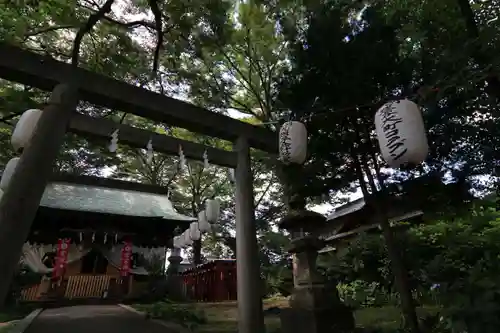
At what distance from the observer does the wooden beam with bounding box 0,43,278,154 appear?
13.4ft

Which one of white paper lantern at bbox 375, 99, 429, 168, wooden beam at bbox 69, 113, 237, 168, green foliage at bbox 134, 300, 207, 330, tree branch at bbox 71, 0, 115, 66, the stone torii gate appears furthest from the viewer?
green foliage at bbox 134, 300, 207, 330

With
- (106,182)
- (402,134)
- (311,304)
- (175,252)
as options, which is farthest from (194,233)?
(402,134)

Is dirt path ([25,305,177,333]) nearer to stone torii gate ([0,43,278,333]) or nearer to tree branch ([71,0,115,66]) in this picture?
stone torii gate ([0,43,278,333])

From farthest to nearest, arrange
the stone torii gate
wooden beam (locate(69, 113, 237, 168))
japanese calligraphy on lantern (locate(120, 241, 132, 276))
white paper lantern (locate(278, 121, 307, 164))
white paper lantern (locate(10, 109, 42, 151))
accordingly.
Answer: japanese calligraphy on lantern (locate(120, 241, 132, 276))
white paper lantern (locate(278, 121, 307, 164))
wooden beam (locate(69, 113, 237, 168))
white paper lantern (locate(10, 109, 42, 151))
the stone torii gate

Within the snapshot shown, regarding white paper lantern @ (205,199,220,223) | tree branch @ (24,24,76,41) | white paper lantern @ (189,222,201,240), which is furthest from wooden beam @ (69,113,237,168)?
white paper lantern @ (189,222,201,240)

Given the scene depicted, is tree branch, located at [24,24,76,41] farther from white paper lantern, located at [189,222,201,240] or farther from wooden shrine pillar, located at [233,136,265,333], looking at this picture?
white paper lantern, located at [189,222,201,240]

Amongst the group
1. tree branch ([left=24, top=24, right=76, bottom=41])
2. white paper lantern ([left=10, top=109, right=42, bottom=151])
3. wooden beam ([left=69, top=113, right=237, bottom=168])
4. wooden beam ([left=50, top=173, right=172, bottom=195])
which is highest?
wooden beam ([left=50, top=173, right=172, bottom=195])

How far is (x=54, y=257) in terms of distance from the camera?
13.7 meters

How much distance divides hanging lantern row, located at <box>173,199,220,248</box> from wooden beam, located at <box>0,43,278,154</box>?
330cm

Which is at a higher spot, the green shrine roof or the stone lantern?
the green shrine roof

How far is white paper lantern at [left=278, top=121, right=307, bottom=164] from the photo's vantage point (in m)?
5.22

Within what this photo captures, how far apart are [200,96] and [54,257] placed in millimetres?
9753

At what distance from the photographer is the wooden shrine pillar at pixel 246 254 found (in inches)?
197

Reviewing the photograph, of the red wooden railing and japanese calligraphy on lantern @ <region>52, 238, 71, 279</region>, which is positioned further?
the red wooden railing
